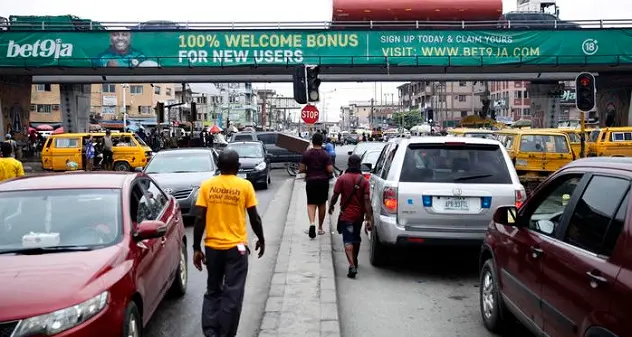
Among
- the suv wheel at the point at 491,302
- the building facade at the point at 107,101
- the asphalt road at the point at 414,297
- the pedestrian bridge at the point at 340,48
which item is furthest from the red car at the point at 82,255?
the building facade at the point at 107,101

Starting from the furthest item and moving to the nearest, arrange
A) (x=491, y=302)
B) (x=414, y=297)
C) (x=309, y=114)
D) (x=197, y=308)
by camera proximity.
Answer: (x=309, y=114)
(x=414, y=297)
(x=197, y=308)
(x=491, y=302)

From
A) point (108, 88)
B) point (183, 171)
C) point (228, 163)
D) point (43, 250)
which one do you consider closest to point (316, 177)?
point (183, 171)

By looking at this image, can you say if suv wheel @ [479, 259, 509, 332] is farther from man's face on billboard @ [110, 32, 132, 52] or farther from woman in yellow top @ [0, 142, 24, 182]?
man's face on billboard @ [110, 32, 132, 52]

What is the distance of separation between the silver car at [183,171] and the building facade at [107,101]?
57.0m

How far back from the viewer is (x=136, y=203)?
18.3 feet

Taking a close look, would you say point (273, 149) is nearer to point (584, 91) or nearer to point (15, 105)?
point (15, 105)

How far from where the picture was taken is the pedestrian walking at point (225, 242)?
4.90 metres

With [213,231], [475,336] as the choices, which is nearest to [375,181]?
[475,336]

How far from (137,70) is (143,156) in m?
6.48

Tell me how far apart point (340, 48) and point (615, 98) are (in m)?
16.4

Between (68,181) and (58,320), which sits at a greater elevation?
(68,181)

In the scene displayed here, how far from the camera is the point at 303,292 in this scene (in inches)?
260

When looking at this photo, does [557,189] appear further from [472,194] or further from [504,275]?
[472,194]

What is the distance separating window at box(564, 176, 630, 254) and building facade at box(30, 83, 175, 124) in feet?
223
